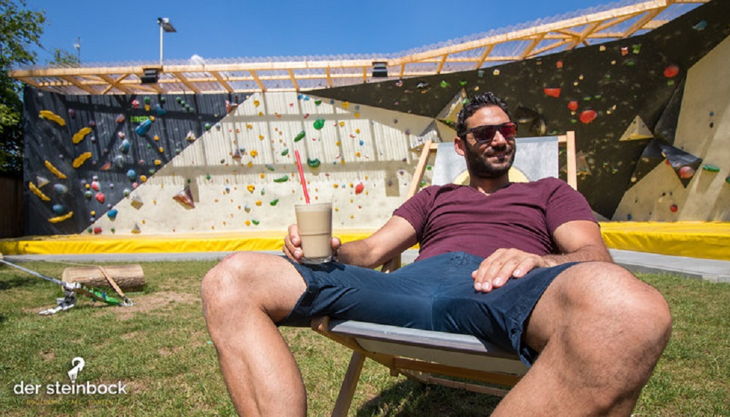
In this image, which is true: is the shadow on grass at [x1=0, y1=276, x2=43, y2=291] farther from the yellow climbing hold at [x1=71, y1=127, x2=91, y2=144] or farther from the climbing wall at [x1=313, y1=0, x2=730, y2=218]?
the climbing wall at [x1=313, y1=0, x2=730, y2=218]

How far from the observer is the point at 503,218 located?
169cm

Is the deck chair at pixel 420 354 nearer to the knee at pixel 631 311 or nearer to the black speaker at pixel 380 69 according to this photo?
the knee at pixel 631 311

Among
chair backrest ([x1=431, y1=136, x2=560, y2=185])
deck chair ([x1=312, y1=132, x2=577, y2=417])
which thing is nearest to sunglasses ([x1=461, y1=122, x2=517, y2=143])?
deck chair ([x1=312, y1=132, x2=577, y2=417])

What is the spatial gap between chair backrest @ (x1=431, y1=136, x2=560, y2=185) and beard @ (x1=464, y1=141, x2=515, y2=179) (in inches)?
41.5

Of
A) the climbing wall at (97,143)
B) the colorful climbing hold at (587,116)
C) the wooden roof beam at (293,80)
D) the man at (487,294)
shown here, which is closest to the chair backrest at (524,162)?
the man at (487,294)

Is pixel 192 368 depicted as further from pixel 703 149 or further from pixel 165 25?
pixel 165 25

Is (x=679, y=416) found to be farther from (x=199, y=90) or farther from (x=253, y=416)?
(x=199, y=90)

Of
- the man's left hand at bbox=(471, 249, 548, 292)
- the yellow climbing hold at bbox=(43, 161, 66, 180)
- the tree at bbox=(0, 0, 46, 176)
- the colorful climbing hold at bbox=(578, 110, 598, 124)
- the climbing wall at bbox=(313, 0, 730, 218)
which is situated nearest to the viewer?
the man's left hand at bbox=(471, 249, 548, 292)

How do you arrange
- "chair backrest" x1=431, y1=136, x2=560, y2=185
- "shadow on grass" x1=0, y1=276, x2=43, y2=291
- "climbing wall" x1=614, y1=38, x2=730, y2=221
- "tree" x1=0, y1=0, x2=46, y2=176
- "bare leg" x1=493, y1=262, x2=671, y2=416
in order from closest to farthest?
"bare leg" x1=493, y1=262, x2=671, y2=416, "chair backrest" x1=431, y1=136, x2=560, y2=185, "shadow on grass" x1=0, y1=276, x2=43, y2=291, "climbing wall" x1=614, y1=38, x2=730, y2=221, "tree" x1=0, y1=0, x2=46, y2=176

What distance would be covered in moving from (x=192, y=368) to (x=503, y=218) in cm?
168

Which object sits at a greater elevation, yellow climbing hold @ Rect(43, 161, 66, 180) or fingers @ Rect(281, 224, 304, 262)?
yellow climbing hold @ Rect(43, 161, 66, 180)

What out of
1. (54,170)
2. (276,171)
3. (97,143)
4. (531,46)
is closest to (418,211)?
(531,46)

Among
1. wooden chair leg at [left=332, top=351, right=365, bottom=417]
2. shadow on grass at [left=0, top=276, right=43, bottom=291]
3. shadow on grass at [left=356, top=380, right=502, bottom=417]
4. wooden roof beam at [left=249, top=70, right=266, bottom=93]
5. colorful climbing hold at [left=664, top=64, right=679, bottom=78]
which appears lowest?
shadow on grass at [left=356, top=380, right=502, bottom=417]

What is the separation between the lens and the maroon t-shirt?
162 centimetres
